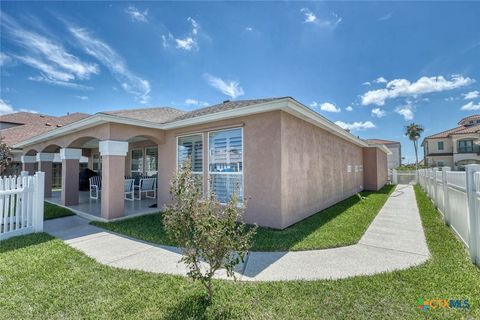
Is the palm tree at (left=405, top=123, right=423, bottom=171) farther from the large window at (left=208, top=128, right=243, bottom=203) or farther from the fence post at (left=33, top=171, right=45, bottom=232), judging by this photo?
the fence post at (left=33, top=171, right=45, bottom=232)

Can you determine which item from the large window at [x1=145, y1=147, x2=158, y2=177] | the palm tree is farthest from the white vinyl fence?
the palm tree

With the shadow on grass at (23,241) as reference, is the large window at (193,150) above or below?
above

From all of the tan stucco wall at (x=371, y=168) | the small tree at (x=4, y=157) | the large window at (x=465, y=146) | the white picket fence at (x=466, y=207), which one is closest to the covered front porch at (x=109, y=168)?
the small tree at (x=4, y=157)

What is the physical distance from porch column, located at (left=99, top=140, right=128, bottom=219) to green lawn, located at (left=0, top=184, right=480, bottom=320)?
3.25 metres

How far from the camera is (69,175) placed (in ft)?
32.5

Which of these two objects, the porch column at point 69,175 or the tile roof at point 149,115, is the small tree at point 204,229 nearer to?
the tile roof at point 149,115

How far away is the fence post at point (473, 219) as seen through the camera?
3901mm

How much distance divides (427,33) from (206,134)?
11120 millimetres

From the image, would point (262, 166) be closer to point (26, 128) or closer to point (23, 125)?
point (26, 128)

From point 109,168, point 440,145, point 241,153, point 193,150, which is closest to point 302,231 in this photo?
point 241,153

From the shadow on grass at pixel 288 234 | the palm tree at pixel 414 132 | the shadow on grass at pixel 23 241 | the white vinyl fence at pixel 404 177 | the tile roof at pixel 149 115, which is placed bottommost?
the shadow on grass at pixel 23 241

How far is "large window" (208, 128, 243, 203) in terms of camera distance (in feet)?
22.5

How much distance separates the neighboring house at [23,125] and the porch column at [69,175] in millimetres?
8346

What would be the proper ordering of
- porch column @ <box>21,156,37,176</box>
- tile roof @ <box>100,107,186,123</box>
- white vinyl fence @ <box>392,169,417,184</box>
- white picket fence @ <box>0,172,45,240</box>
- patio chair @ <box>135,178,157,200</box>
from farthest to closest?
1. white vinyl fence @ <box>392,169,417,184</box>
2. porch column @ <box>21,156,37,176</box>
3. patio chair @ <box>135,178,157,200</box>
4. tile roof @ <box>100,107,186,123</box>
5. white picket fence @ <box>0,172,45,240</box>
